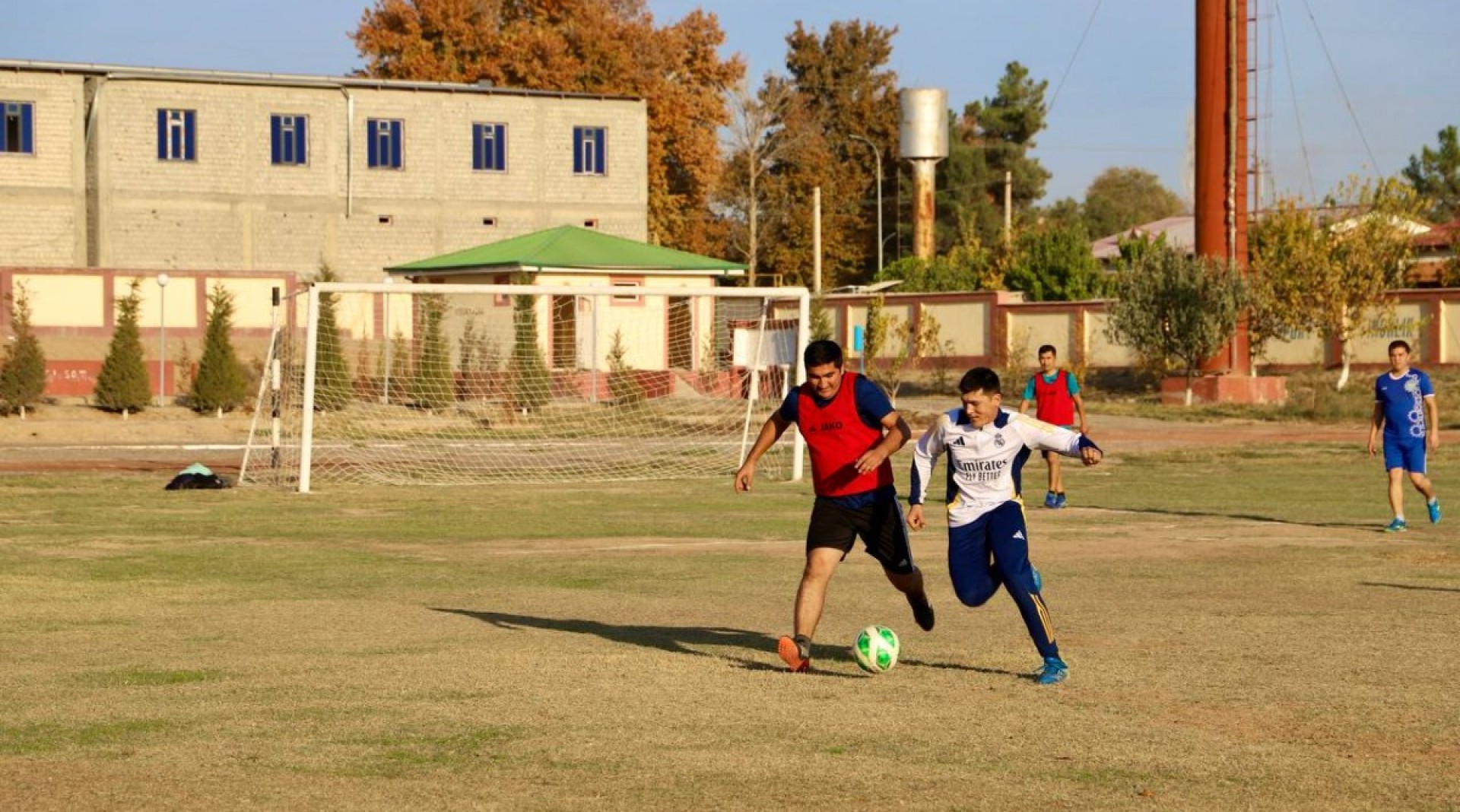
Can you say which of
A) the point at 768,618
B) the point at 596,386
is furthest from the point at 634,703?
the point at 596,386

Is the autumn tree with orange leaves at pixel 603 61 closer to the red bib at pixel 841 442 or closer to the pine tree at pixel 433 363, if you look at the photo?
the pine tree at pixel 433 363

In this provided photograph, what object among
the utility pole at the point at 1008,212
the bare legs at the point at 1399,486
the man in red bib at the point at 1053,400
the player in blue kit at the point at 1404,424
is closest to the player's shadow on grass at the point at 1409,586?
the bare legs at the point at 1399,486

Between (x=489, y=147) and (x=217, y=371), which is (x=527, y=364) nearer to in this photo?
(x=217, y=371)

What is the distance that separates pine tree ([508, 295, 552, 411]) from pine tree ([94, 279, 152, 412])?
8.10m

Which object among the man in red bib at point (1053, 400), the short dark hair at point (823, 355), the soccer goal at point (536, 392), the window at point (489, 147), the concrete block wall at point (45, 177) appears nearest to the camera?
the short dark hair at point (823, 355)

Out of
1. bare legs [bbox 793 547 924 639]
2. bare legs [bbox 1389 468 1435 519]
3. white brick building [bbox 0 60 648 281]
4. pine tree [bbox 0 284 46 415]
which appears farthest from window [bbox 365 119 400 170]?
bare legs [bbox 793 547 924 639]

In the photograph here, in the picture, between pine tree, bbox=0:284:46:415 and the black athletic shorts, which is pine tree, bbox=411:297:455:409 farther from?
the black athletic shorts

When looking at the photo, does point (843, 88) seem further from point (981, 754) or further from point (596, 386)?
point (981, 754)

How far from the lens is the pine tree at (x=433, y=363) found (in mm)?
38531

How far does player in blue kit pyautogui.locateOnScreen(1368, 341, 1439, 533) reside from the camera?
19.1 meters

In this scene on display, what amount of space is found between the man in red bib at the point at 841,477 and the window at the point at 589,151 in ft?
185

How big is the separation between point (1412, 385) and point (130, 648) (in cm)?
1315

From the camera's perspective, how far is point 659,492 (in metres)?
25.5

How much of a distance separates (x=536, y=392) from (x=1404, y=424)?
2284cm
